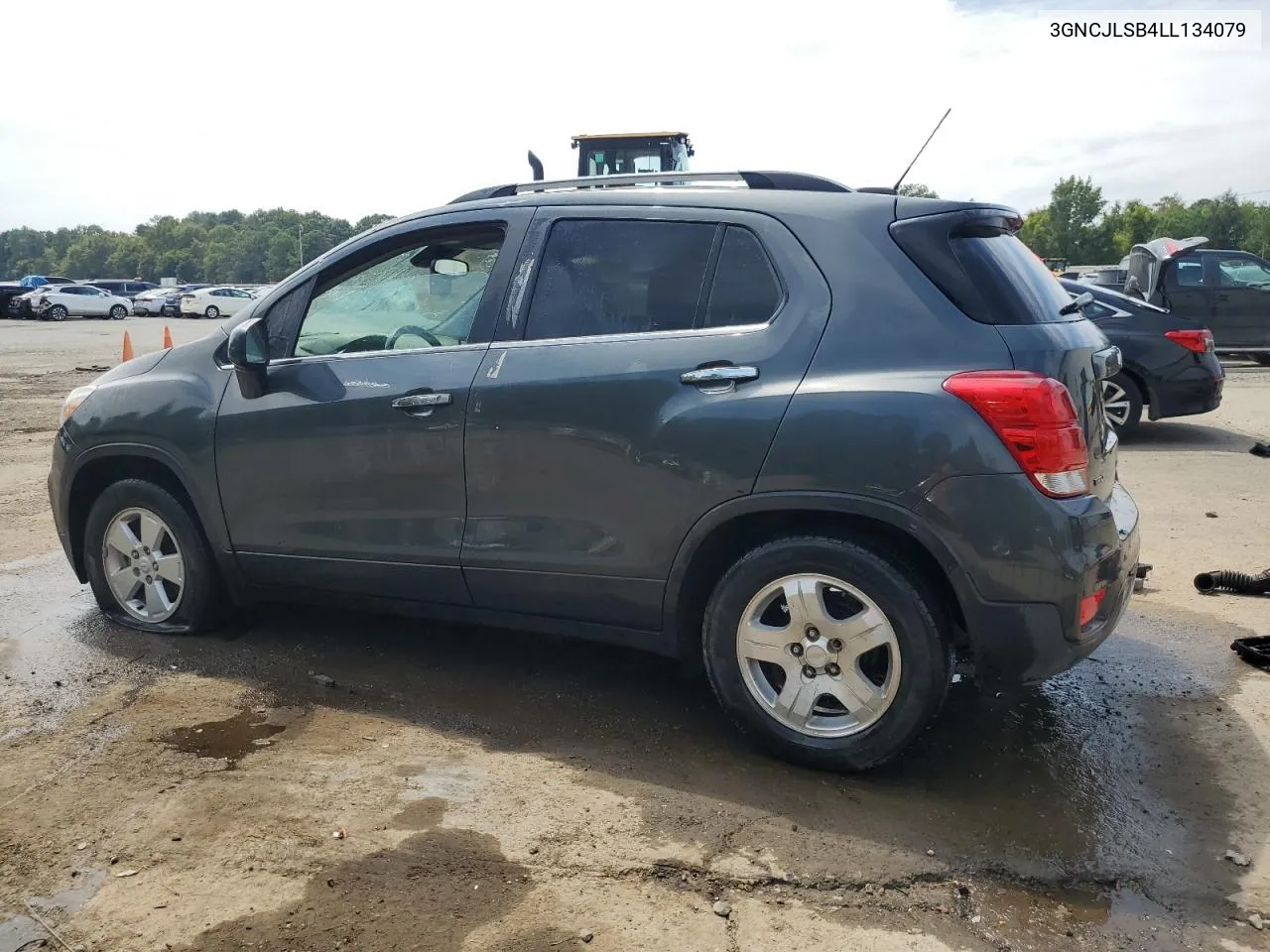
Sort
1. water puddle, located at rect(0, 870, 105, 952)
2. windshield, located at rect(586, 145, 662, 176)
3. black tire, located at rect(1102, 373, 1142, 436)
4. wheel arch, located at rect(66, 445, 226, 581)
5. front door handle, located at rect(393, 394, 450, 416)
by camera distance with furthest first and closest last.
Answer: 1. windshield, located at rect(586, 145, 662, 176)
2. black tire, located at rect(1102, 373, 1142, 436)
3. wheel arch, located at rect(66, 445, 226, 581)
4. front door handle, located at rect(393, 394, 450, 416)
5. water puddle, located at rect(0, 870, 105, 952)

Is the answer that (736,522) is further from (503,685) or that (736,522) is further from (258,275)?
(258,275)

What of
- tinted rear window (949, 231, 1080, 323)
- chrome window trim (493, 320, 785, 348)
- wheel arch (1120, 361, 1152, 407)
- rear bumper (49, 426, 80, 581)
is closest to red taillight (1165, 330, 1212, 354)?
wheel arch (1120, 361, 1152, 407)

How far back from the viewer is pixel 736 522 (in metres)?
3.45

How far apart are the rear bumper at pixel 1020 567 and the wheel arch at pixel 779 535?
6 cm

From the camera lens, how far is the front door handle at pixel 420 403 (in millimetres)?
3824

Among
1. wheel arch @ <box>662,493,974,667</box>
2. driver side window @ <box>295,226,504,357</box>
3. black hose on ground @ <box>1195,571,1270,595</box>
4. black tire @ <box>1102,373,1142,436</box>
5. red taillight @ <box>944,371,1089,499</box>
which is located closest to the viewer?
red taillight @ <box>944,371,1089,499</box>

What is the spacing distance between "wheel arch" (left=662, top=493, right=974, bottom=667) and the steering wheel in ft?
4.33

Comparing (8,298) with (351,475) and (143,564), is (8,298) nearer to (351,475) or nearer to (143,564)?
(143,564)

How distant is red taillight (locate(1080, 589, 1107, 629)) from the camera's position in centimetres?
312

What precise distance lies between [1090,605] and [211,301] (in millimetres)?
50977

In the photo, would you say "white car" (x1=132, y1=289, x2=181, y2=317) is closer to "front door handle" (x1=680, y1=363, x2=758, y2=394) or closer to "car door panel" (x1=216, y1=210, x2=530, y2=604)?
"car door panel" (x1=216, y1=210, x2=530, y2=604)

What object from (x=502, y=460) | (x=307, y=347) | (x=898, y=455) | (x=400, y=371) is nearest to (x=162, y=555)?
(x=307, y=347)

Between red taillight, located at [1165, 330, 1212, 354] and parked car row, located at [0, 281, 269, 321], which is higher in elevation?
parked car row, located at [0, 281, 269, 321]

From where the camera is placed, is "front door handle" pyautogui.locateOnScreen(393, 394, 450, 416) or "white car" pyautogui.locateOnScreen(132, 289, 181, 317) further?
"white car" pyautogui.locateOnScreen(132, 289, 181, 317)
